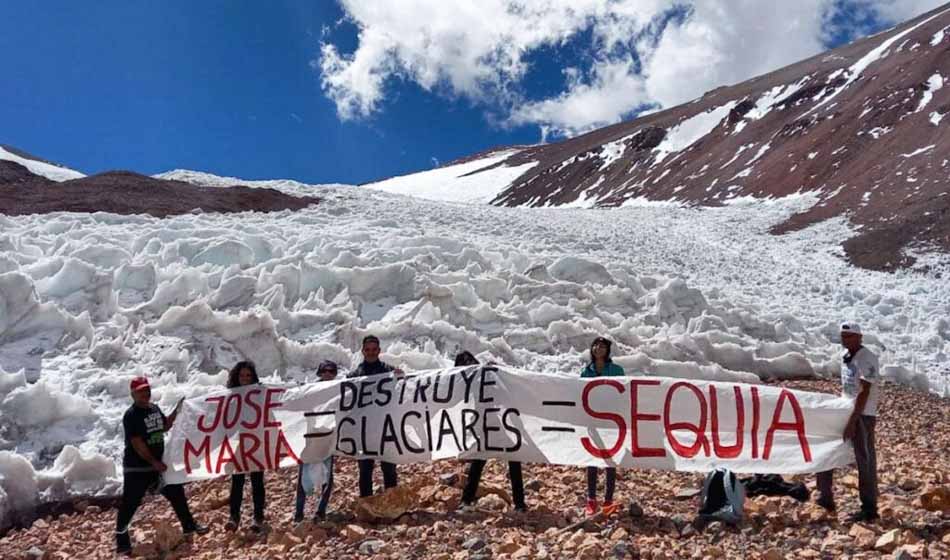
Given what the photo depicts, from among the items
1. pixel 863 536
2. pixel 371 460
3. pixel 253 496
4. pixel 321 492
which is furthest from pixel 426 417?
pixel 863 536

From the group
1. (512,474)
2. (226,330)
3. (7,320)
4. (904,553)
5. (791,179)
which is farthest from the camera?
(791,179)

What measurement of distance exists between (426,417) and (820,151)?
39588 millimetres

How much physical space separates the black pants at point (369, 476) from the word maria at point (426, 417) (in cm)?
10

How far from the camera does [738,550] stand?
452 centimetres

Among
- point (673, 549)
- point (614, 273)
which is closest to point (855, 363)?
point (673, 549)

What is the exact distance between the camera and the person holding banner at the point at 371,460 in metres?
6.12

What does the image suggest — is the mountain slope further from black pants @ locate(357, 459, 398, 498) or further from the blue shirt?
black pants @ locate(357, 459, 398, 498)

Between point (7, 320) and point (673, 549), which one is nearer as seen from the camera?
point (673, 549)

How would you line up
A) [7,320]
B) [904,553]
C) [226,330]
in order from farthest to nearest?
[226,330] → [7,320] → [904,553]

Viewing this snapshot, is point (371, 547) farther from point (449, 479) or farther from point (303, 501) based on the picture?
point (449, 479)

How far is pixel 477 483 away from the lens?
5797 mm

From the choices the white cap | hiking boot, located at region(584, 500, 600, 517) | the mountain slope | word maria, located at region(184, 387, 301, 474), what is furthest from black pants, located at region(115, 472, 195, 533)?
the mountain slope

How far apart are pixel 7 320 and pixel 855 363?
9.61 m

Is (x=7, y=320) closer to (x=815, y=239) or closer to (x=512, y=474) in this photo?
(x=512, y=474)
